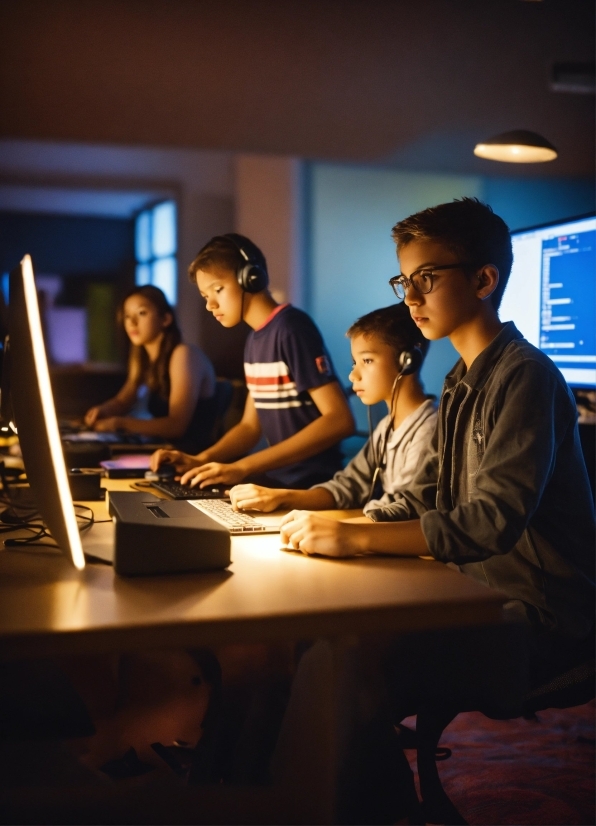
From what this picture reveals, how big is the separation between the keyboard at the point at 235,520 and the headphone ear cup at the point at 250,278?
0.69 metres

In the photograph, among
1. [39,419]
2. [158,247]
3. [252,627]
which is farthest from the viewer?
[158,247]

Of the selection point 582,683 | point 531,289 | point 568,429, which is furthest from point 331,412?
point 582,683

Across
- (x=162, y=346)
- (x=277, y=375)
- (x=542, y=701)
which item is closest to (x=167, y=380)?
(x=162, y=346)

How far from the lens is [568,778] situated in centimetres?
196

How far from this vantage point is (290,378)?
2250 mm

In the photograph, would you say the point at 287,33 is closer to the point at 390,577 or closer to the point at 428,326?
the point at 428,326

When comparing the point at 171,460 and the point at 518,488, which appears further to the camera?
the point at 171,460

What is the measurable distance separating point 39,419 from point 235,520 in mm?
483

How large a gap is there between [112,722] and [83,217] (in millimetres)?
8808

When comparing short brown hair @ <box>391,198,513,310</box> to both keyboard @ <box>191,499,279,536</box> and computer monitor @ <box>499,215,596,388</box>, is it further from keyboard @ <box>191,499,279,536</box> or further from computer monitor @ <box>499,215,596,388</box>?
Answer: computer monitor @ <box>499,215,596,388</box>

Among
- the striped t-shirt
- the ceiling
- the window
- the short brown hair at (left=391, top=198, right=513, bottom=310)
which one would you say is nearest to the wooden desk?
the short brown hair at (left=391, top=198, right=513, bottom=310)

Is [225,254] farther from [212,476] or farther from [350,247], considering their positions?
[350,247]

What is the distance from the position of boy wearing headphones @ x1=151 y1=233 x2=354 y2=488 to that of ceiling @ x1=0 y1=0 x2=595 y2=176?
6.99ft

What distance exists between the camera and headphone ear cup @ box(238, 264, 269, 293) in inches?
84.2
